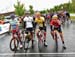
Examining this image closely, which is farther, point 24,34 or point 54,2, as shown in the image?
point 54,2

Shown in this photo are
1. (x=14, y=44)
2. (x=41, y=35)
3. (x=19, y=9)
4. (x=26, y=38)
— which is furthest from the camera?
(x=19, y=9)

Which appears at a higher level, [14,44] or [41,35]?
[41,35]

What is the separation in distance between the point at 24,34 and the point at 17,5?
82111mm

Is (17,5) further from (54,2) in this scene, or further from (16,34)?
(16,34)

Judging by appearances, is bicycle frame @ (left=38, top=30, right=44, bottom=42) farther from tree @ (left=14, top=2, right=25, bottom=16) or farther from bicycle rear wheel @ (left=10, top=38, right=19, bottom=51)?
tree @ (left=14, top=2, right=25, bottom=16)

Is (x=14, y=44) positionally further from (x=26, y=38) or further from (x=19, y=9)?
(x=19, y=9)

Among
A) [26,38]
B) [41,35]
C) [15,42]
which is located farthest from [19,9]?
[15,42]

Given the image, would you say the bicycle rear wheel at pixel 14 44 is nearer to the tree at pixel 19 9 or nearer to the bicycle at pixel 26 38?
the bicycle at pixel 26 38

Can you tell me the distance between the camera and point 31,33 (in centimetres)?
1491

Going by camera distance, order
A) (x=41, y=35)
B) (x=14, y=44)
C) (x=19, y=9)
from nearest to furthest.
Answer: (x=14, y=44), (x=41, y=35), (x=19, y=9)

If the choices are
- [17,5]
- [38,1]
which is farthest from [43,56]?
[17,5]

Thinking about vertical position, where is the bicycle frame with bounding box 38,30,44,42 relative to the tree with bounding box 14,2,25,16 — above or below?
below

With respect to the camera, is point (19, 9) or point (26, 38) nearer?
point (26, 38)

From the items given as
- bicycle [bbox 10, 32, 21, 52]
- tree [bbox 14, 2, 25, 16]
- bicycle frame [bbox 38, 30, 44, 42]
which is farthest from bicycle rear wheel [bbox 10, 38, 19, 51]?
tree [bbox 14, 2, 25, 16]
